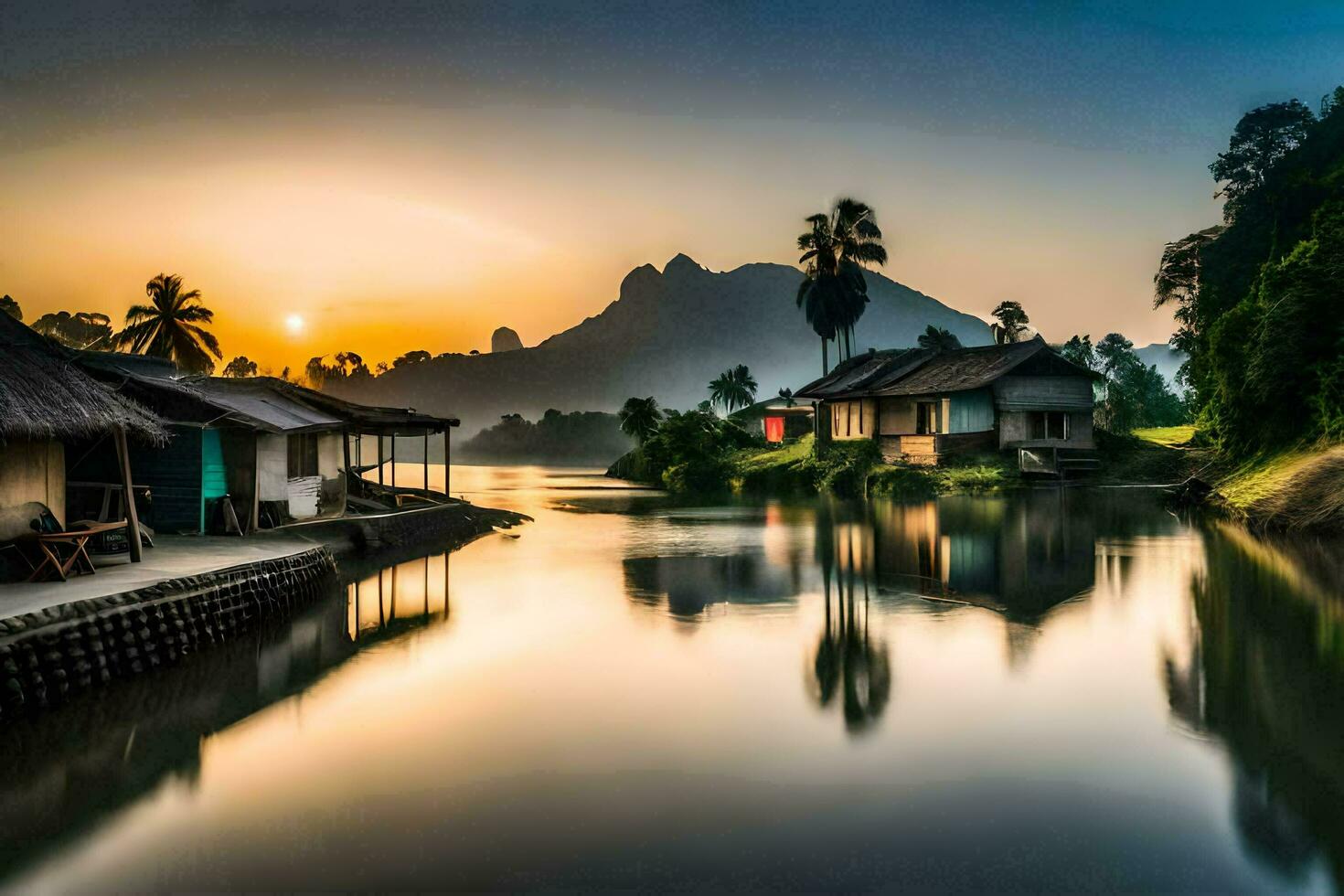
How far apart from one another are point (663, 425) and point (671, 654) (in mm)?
49571

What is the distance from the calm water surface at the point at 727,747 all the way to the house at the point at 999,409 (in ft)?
85.2

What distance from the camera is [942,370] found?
4850cm

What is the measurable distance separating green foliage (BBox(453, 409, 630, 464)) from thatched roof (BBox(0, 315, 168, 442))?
116373 mm

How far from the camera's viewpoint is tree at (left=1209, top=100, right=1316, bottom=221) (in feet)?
173

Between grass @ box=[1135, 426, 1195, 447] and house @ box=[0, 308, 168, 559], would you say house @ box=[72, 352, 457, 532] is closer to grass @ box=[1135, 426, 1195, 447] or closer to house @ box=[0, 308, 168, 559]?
house @ box=[0, 308, 168, 559]

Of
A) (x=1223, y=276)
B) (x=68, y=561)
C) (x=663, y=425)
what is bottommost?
(x=68, y=561)

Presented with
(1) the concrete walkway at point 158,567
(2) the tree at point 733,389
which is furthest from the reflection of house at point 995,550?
(2) the tree at point 733,389

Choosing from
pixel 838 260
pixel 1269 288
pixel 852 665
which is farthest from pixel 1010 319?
pixel 852 665

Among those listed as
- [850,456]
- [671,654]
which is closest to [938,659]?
[671,654]

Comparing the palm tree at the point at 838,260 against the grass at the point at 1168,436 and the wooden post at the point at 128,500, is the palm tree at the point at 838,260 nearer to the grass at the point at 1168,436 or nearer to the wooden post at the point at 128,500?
the grass at the point at 1168,436

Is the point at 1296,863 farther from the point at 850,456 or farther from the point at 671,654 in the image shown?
the point at 850,456

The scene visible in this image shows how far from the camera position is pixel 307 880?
6871 millimetres

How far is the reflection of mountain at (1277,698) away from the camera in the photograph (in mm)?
7523

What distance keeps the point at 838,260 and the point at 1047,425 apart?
2764cm
